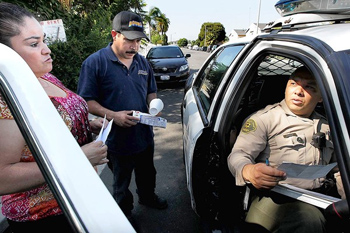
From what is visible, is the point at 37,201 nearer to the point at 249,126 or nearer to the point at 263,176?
the point at 263,176

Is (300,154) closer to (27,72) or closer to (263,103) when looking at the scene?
(263,103)

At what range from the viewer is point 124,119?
5.49ft

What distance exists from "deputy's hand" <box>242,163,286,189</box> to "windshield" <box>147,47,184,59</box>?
309 inches

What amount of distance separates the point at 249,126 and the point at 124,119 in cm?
88

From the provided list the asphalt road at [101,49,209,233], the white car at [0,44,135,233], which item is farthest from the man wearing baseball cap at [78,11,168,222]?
the white car at [0,44,135,233]

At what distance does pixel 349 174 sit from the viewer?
0.81 metres

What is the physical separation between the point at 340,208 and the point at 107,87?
157 cm

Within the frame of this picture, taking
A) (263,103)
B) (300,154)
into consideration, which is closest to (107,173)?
(263,103)

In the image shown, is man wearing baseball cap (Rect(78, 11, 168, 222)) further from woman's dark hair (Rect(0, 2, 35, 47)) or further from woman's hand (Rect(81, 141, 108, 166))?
woman's dark hair (Rect(0, 2, 35, 47))

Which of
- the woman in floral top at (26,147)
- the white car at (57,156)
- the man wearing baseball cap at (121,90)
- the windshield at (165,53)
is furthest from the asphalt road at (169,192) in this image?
the windshield at (165,53)

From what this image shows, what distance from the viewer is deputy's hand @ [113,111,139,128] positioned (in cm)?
167

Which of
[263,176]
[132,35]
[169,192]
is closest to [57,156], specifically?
[263,176]

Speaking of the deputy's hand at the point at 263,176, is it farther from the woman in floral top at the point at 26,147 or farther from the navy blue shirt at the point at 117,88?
the navy blue shirt at the point at 117,88

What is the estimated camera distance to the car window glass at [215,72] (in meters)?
2.02
